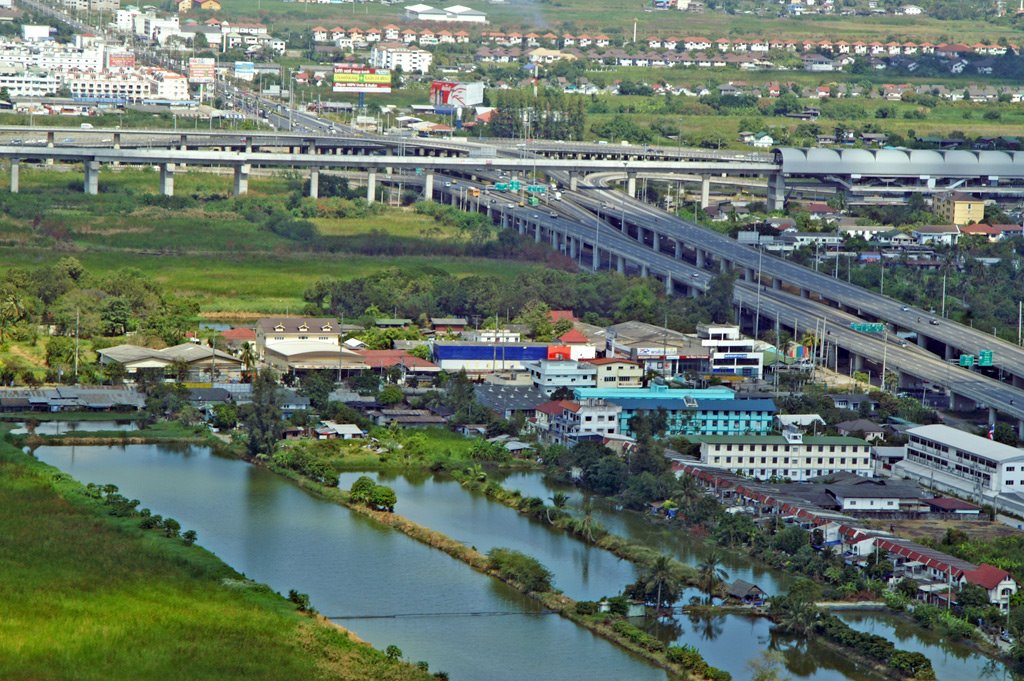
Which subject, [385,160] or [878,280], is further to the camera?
[385,160]

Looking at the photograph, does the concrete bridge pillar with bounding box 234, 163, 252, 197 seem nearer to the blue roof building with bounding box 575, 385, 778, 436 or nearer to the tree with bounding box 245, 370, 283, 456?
the blue roof building with bounding box 575, 385, 778, 436

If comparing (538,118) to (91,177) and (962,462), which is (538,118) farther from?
(962,462)

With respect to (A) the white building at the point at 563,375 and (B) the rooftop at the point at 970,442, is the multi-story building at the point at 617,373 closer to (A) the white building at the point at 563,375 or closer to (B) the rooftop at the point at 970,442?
(A) the white building at the point at 563,375

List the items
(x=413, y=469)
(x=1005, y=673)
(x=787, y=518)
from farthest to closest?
1. (x=413, y=469)
2. (x=787, y=518)
3. (x=1005, y=673)

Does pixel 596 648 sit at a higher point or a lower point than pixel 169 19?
lower

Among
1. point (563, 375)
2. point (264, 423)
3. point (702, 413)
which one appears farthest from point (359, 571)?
point (563, 375)

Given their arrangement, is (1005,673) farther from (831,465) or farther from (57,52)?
(57,52)

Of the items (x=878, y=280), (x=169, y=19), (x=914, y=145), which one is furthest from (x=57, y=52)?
(x=878, y=280)

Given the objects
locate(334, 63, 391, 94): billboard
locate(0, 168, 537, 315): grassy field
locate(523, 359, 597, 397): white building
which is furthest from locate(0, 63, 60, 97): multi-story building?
locate(523, 359, 597, 397): white building
